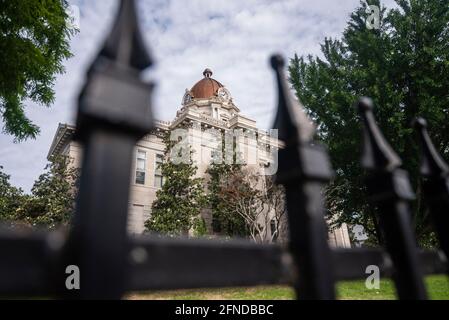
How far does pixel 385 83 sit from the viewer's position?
1220 centimetres

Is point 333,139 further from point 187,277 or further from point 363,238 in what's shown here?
point 363,238

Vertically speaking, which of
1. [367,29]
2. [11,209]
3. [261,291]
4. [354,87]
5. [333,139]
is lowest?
[261,291]

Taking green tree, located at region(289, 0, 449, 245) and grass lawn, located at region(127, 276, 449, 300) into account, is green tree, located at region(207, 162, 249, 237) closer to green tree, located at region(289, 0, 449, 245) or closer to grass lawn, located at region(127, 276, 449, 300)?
green tree, located at region(289, 0, 449, 245)

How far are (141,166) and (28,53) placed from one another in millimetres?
16590

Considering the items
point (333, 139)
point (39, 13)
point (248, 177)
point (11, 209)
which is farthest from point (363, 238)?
point (39, 13)

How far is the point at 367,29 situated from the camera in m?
Result: 13.7

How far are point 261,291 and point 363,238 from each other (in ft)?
125

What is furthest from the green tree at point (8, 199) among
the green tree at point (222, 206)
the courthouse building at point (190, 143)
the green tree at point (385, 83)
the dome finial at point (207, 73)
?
the dome finial at point (207, 73)

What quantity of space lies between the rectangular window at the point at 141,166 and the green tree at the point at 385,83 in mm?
13474

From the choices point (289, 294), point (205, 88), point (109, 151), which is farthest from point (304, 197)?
point (205, 88)

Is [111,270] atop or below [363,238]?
below

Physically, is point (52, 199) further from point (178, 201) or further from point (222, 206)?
point (222, 206)

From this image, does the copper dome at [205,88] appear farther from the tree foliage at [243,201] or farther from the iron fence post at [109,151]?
the iron fence post at [109,151]
